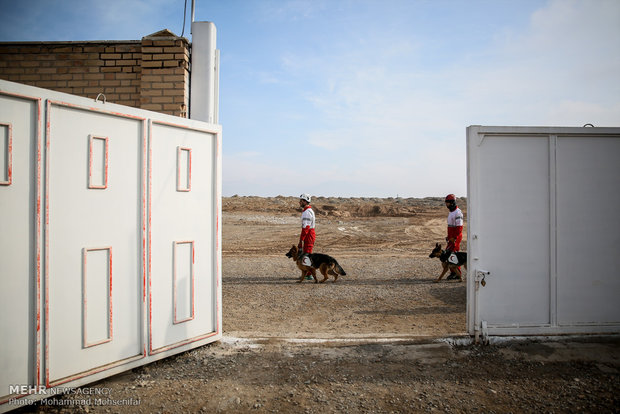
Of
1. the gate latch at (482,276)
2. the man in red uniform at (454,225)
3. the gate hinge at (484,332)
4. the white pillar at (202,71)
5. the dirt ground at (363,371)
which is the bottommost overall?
the dirt ground at (363,371)

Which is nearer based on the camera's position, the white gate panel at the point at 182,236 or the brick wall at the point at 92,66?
the white gate panel at the point at 182,236

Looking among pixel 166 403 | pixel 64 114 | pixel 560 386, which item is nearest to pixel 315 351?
pixel 166 403

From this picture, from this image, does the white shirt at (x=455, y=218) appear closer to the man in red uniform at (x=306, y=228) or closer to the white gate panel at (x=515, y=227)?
the man in red uniform at (x=306, y=228)

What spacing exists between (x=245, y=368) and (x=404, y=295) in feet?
15.7

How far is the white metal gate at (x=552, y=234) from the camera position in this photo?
Answer: 4480mm

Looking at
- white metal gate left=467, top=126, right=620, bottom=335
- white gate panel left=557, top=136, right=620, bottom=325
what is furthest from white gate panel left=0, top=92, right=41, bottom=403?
white gate panel left=557, top=136, right=620, bottom=325

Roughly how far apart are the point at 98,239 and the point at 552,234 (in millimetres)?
4974

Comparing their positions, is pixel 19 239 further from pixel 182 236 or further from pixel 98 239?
pixel 182 236

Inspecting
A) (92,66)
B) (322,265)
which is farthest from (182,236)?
(322,265)

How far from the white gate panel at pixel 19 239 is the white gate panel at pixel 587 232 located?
17.8ft

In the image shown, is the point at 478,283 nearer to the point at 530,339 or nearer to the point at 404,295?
the point at 530,339

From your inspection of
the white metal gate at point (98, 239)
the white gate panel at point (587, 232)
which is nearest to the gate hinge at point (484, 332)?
the white gate panel at point (587, 232)

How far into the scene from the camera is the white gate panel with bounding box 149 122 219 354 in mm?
3949

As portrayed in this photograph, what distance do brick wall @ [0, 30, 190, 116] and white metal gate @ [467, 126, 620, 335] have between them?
4324 millimetres
